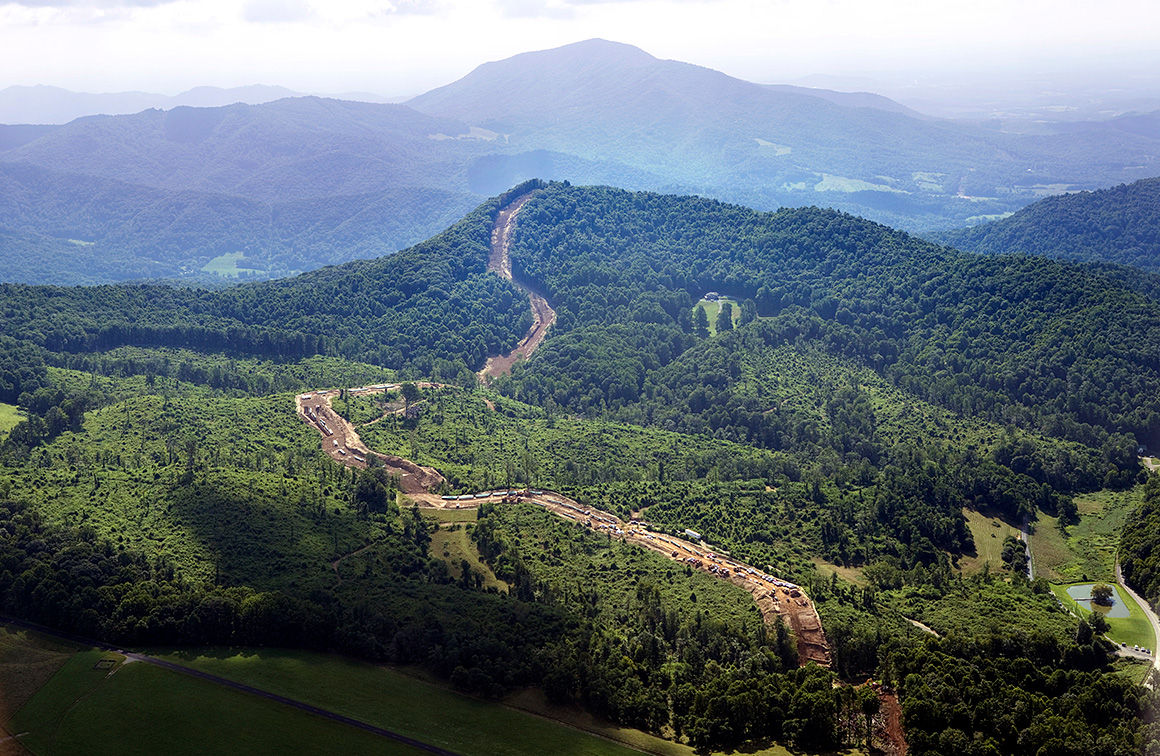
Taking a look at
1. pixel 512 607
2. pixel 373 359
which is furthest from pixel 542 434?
pixel 512 607

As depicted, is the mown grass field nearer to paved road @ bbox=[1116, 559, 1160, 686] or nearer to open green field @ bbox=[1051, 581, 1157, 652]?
paved road @ bbox=[1116, 559, 1160, 686]

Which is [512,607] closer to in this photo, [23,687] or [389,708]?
[389,708]

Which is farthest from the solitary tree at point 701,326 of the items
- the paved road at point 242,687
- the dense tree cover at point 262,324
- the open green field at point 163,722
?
the open green field at point 163,722

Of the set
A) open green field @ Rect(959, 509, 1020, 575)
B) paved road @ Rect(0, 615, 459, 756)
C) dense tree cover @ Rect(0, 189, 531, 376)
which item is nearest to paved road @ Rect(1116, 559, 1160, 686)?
open green field @ Rect(959, 509, 1020, 575)

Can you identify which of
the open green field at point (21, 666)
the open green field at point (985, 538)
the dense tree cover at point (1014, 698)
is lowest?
the open green field at point (985, 538)

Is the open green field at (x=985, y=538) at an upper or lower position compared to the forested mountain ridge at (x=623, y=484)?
lower

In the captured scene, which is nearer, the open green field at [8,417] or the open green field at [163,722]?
the open green field at [163,722]

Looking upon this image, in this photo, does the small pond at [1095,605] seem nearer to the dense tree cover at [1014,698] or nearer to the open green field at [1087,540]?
the open green field at [1087,540]
